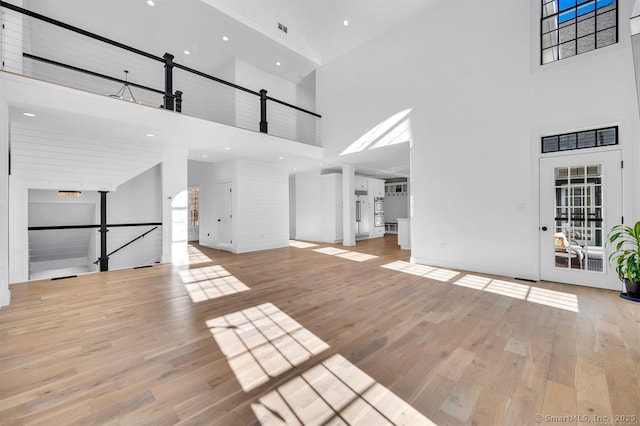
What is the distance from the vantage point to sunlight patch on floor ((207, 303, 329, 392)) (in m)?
2.00

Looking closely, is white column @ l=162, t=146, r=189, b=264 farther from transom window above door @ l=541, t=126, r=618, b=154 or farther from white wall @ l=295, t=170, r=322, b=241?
transom window above door @ l=541, t=126, r=618, b=154

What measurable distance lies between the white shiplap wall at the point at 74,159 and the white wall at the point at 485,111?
548 centimetres

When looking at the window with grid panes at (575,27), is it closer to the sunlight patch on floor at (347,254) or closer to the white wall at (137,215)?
the sunlight patch on floor at (347,254)

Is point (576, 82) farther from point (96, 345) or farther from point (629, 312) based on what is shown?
point (96, 345)

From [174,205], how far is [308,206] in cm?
479

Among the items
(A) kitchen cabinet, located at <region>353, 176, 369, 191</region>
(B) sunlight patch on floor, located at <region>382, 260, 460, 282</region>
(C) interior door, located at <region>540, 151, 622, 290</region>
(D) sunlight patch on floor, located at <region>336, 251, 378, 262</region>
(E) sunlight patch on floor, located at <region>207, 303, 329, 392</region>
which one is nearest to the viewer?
(E) sunlight patch on floor, located at <region>207, 303, 329, 392</region>

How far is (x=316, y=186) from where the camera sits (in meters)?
9.65

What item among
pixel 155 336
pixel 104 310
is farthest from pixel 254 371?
pixel 104 310

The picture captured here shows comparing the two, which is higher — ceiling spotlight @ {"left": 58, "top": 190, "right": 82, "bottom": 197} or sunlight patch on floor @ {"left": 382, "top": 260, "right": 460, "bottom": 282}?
ceiling spotlight @ {"left": 58, "top": 190, "right": 82, "bottom": 197}

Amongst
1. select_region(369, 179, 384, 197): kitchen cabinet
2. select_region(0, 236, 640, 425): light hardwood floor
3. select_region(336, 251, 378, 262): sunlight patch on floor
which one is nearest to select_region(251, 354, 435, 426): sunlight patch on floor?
select_region(0, 236, 640, 425): light hardwood floor

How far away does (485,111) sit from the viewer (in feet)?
16.2

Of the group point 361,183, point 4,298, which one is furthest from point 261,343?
point 361,183

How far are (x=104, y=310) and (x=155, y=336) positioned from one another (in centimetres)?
122

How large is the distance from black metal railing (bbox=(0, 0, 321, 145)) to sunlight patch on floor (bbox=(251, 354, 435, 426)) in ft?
17.0
